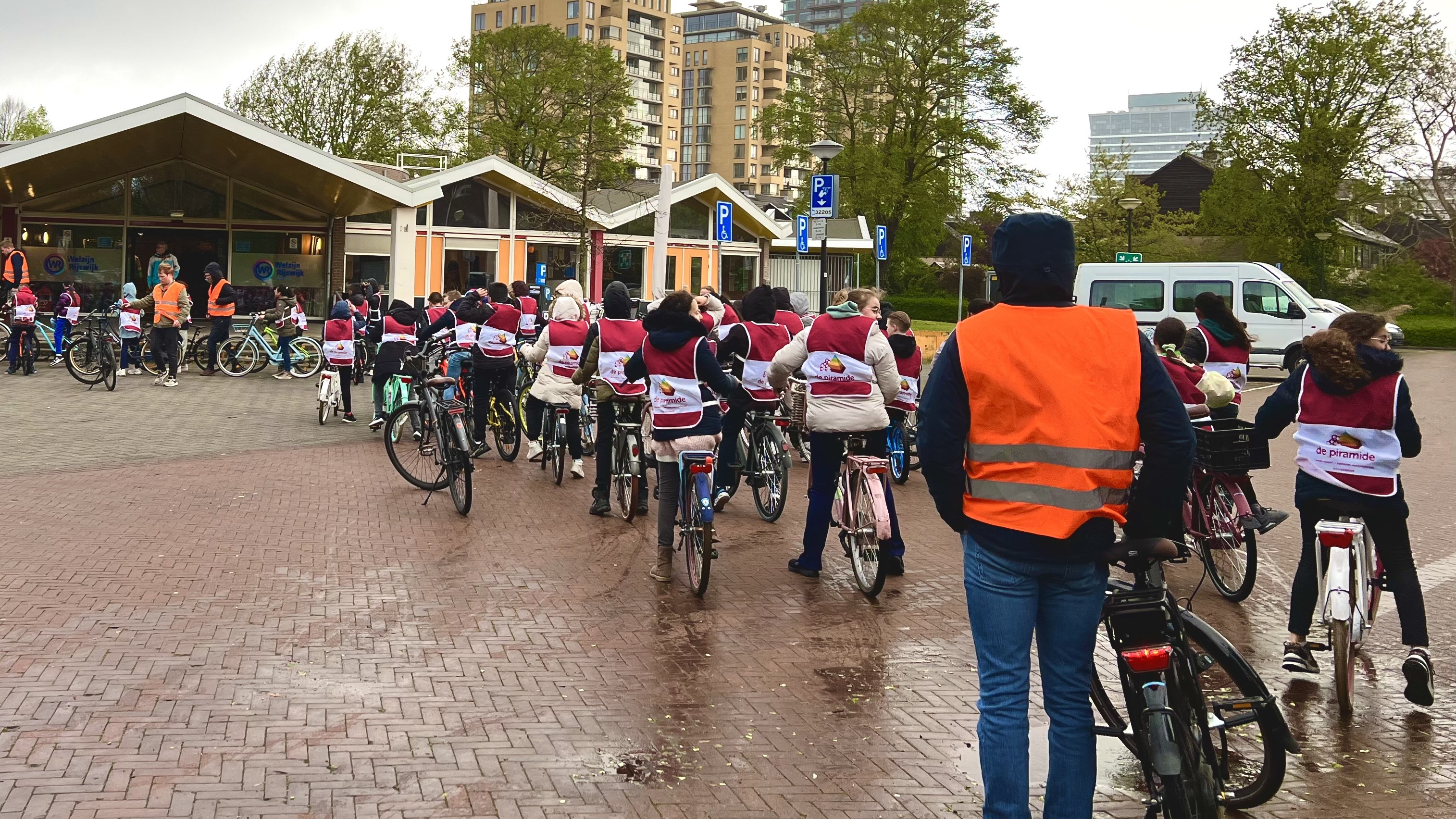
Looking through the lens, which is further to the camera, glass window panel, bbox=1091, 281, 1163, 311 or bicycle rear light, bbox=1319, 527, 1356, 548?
glass window panel, bbox=1091, 281, 1163, 311

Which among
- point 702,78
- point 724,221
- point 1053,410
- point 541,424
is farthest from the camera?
point 702,78

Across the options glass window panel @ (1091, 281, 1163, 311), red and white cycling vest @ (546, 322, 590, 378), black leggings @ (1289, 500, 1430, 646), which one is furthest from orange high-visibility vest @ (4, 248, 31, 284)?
black leggings @ (1289, 500, 1430, 646)

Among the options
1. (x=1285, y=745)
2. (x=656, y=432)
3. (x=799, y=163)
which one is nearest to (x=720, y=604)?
(x=656, y=432)

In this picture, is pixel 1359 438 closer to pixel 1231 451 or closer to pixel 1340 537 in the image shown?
pixel 1340 537

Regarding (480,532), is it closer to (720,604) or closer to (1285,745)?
(720,604)

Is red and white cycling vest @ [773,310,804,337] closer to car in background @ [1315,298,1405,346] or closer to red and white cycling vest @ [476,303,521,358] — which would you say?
red and white cycling vest @ [476,303,521,358]

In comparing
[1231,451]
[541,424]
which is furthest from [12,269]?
[1231,451]

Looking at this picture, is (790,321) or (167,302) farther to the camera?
(167,302)

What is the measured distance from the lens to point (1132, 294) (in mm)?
27891

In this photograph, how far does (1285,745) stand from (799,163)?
50862mm

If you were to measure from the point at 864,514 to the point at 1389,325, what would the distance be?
2.85 meters

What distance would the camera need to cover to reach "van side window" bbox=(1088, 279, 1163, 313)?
1083 inches

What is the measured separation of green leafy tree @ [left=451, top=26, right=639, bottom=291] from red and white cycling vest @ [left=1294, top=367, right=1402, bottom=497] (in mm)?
36393

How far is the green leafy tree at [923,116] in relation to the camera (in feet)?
160
